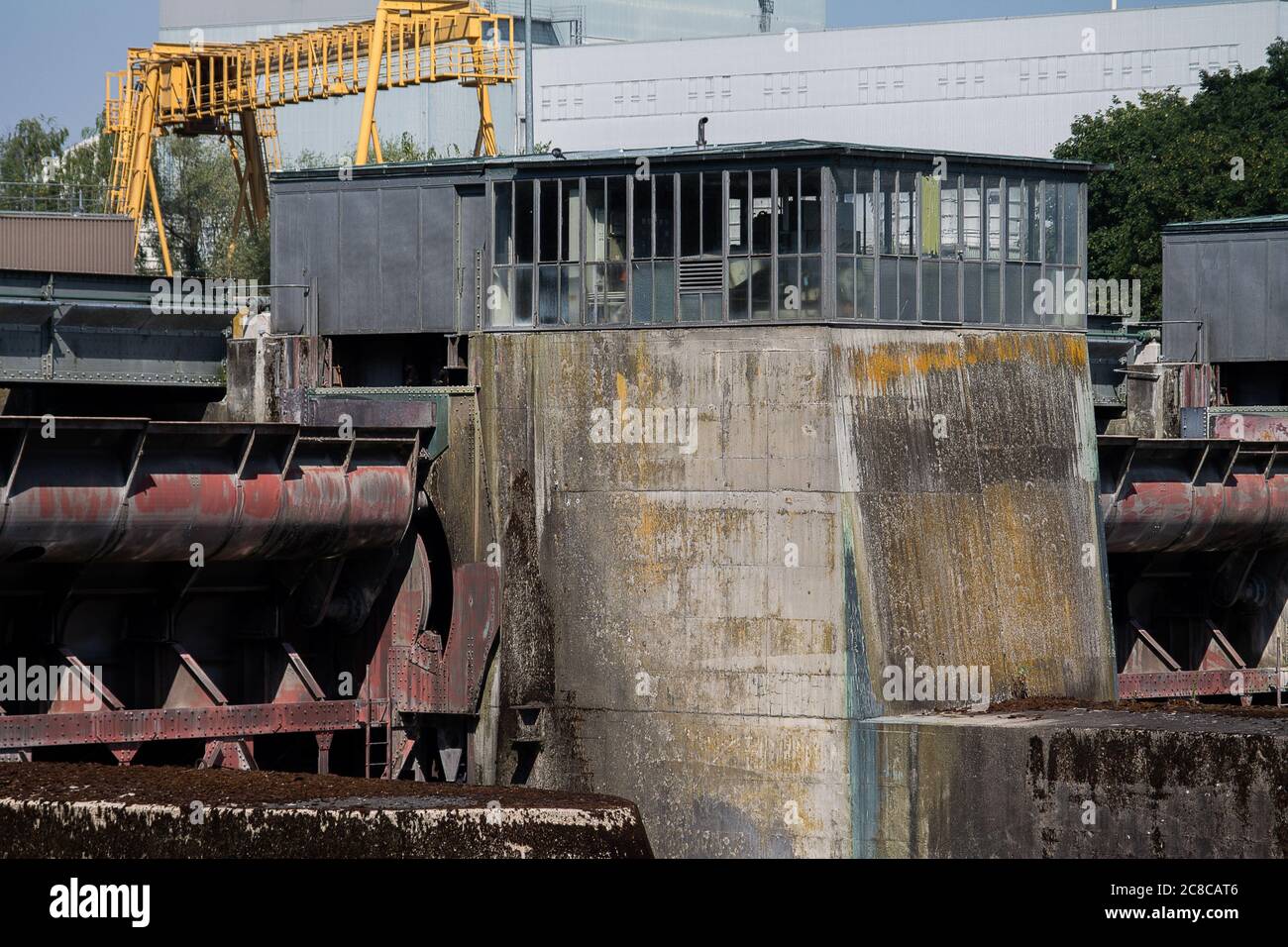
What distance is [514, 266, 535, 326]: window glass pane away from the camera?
121ft

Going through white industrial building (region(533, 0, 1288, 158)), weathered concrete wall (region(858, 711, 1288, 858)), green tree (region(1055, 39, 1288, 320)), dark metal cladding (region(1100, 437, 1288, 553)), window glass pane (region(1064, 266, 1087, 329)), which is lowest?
weathered concrete wall (region(858, 711, 1288, 858))

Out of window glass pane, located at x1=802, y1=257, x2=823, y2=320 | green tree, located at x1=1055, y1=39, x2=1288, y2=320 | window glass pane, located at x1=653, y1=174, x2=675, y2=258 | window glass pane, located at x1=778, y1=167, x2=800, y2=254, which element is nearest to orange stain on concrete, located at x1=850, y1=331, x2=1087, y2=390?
window glass pane, located at x1=802, y1=257, x2=823, y2=320

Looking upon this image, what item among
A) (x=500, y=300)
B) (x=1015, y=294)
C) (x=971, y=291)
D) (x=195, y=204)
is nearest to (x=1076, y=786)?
(x=971, y=291)

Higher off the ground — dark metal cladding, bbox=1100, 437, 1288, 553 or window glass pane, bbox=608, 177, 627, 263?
window glass pane, bbox=608, 177, 627, 263

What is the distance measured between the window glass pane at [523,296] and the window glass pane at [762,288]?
13.7 ft

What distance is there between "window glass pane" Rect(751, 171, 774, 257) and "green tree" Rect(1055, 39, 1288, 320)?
52606 millimetres

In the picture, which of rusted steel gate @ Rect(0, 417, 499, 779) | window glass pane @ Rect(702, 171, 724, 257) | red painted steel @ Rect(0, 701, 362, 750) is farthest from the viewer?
window glass pane @ Rect(702, 171, 724, 257)

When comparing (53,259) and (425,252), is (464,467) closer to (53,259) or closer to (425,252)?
(425,252)

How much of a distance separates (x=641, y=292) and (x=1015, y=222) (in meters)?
7.04

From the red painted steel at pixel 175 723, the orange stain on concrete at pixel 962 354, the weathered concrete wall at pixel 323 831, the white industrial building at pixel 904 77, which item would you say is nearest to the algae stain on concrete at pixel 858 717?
the orange stain on concrete at pixel 962 354

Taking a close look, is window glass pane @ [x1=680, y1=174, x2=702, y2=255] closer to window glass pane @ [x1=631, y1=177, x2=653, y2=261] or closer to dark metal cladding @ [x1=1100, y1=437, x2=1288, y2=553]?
window glass pane @ [x1=631, y1=177, x2=653, y2=261]

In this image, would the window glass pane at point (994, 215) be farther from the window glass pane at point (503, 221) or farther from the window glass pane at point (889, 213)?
the window glass pane at point (503, 221)

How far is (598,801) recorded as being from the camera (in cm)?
1617

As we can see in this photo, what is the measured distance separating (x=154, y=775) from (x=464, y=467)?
1855 cm
